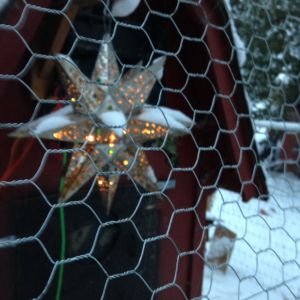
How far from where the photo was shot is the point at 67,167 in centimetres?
73

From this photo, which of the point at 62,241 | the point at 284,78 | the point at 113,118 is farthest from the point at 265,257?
the point at 113,118

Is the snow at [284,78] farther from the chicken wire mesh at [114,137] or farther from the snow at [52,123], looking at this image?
the snow at [52,123]

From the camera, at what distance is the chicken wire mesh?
0.64m

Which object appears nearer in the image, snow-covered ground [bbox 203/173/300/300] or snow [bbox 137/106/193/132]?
snow [bbox 137/106/193/132]

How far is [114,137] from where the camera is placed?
27.0 inches

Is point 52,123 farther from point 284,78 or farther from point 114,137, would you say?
point 284,78

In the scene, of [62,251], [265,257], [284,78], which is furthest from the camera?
[265,257]

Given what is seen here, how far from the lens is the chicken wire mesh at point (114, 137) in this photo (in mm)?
→ 643

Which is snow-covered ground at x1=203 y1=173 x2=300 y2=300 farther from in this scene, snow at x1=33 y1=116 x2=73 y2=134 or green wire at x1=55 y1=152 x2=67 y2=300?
snow at x1=33 y1=116 x2=73 y2=134

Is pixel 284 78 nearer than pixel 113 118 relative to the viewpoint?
No

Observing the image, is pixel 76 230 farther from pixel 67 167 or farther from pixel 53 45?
pixel 53 45

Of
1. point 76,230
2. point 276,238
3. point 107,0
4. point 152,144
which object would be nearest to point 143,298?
point 76,230

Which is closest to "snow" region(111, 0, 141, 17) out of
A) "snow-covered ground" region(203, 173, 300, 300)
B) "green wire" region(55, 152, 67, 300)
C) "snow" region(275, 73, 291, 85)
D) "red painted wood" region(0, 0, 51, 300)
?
"red painted wood" region(0, 0, 51, 300)

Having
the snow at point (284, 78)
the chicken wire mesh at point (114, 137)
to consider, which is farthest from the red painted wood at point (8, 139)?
the snow at point (284, 78)
